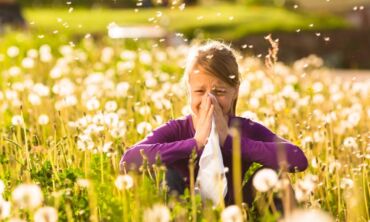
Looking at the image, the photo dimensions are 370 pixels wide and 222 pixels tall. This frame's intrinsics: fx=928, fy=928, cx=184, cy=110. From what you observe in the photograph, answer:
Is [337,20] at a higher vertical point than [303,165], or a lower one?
lower

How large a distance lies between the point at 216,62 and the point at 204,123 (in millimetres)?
318

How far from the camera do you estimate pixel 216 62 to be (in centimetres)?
339

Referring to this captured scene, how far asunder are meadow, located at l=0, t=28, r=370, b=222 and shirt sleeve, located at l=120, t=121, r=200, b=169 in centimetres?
6

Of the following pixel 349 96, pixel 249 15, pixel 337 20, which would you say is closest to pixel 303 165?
pixel 349 96

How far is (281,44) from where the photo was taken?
1386 cm

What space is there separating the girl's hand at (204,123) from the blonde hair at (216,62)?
15 centimetres

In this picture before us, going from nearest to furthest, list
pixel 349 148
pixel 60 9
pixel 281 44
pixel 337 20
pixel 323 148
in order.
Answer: pixel 349 148
pixel 323 148
pixel 281 44
pixel 337 20
pixel 60 9

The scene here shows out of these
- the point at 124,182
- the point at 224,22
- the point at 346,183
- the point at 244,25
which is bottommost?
the point at 224,22

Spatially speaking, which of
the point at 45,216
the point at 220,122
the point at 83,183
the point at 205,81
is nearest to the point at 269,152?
the point at 220,122

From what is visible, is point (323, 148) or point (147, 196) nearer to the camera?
point (147, 196)

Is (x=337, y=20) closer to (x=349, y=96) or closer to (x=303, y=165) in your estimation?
(x=349, y=96)

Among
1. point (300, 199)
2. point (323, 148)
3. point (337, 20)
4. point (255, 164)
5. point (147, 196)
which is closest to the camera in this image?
point (300, 199)

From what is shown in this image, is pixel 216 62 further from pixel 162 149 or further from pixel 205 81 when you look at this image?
pixel 162 149

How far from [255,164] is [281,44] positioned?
10.9 m
